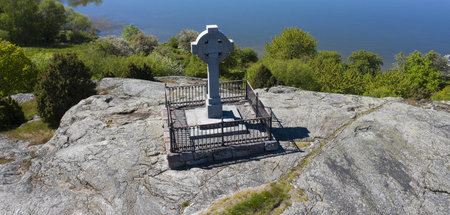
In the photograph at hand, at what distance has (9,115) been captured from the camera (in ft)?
78.7

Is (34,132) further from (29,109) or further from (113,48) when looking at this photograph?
(113,48)

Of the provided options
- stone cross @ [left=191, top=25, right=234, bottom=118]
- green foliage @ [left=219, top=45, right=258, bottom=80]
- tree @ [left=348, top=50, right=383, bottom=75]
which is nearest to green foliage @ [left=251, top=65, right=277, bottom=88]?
stone cross @ [left=191, top=25, right=234, bottom=118]

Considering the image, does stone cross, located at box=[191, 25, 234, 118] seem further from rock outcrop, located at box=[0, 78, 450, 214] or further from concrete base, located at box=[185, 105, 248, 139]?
rock outcrop, located at box=[0, 78, 450, 214]

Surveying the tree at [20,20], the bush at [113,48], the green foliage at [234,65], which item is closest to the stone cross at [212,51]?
the green foliage at [234,65]

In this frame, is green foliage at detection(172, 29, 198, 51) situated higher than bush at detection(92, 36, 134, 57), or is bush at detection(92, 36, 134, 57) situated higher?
green foliage at detection(172, 29, 198, 51)

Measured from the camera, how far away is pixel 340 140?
1461cm

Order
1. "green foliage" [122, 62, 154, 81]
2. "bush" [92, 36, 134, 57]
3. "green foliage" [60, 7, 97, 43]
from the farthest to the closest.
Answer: "green foliage" [60, 7, 97, 43]
"bush" [92, 36, 134, 57]
"green foliage" [122, 62, 154, 81]

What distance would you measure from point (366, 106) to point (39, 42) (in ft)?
272

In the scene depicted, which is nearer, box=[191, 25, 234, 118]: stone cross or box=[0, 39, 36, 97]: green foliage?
box=[191, 25, 234, 118]: stone cross

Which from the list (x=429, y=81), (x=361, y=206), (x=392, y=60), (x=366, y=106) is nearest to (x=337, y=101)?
(x=366, y=106)

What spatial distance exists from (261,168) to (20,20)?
8113cm

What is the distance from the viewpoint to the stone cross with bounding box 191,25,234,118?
47.8ft

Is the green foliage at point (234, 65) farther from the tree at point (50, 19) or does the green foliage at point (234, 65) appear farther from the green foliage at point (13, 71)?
the tree at point (50, 19)

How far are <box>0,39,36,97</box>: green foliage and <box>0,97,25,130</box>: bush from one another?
698cm
